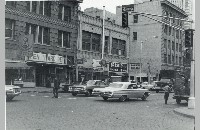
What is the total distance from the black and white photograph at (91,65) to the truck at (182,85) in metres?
0.06

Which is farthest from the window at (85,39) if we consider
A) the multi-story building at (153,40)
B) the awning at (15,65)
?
the awning at (15,65)

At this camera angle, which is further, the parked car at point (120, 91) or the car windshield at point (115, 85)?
the car windshield at point (115, 85)

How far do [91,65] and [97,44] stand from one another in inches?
108

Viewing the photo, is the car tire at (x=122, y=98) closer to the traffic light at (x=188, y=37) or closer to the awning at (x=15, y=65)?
the traffic light at (x=188, y=37)

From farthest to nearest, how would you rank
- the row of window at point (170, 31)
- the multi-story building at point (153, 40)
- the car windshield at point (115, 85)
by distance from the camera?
the car windshield at point (115, 85) → the row of window at point (170, 31) → the multi-story building at point (153, 40)

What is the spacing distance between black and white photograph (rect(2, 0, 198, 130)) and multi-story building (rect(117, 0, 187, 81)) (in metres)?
0.06

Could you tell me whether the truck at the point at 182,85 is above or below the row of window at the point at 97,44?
below

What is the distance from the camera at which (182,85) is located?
722 inches

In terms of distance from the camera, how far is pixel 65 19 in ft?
61.7

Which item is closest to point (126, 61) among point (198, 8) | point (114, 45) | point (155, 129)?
point (114, 45)

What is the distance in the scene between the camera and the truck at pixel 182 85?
706 inches

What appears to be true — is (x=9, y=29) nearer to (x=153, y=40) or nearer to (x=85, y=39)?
(x=153, y=40)

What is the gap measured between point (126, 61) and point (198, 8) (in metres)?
9.78

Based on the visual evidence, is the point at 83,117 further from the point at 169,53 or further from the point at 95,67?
the point at 169,53
